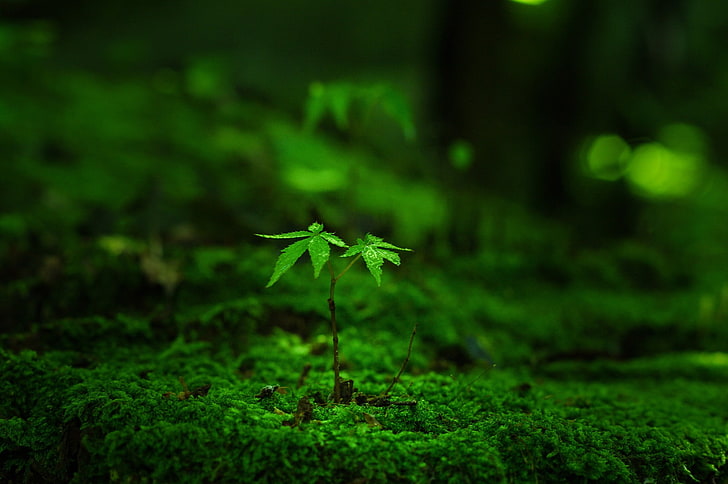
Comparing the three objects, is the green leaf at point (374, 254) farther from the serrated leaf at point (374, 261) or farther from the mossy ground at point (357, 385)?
the mossy ground at point (357, 385)

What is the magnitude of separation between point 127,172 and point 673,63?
554cm

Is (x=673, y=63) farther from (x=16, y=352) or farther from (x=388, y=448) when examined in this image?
(x=16, y=352)

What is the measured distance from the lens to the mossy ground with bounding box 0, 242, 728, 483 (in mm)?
1607

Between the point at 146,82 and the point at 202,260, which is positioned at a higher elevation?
the point at 146,82

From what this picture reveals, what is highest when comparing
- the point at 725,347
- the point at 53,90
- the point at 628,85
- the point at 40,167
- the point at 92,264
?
the point at 628,85

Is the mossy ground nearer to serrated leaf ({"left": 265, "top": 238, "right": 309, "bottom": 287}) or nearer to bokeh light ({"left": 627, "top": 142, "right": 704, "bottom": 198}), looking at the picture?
serrated leaf ({"left": 265, "top": 238, "right": 309, "bottom": 287})

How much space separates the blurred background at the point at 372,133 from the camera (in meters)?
3.70

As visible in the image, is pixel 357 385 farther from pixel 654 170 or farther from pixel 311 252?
pixel 654 170

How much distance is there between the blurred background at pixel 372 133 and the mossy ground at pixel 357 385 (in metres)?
0.36

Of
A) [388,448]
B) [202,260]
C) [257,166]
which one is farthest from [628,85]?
[388,448]

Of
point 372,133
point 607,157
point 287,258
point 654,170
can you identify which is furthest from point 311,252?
point 372,133

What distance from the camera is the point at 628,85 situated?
5.30 metres

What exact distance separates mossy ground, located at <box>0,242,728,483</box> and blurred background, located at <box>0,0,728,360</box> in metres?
0.36

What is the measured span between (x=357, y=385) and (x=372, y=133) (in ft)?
16.3
